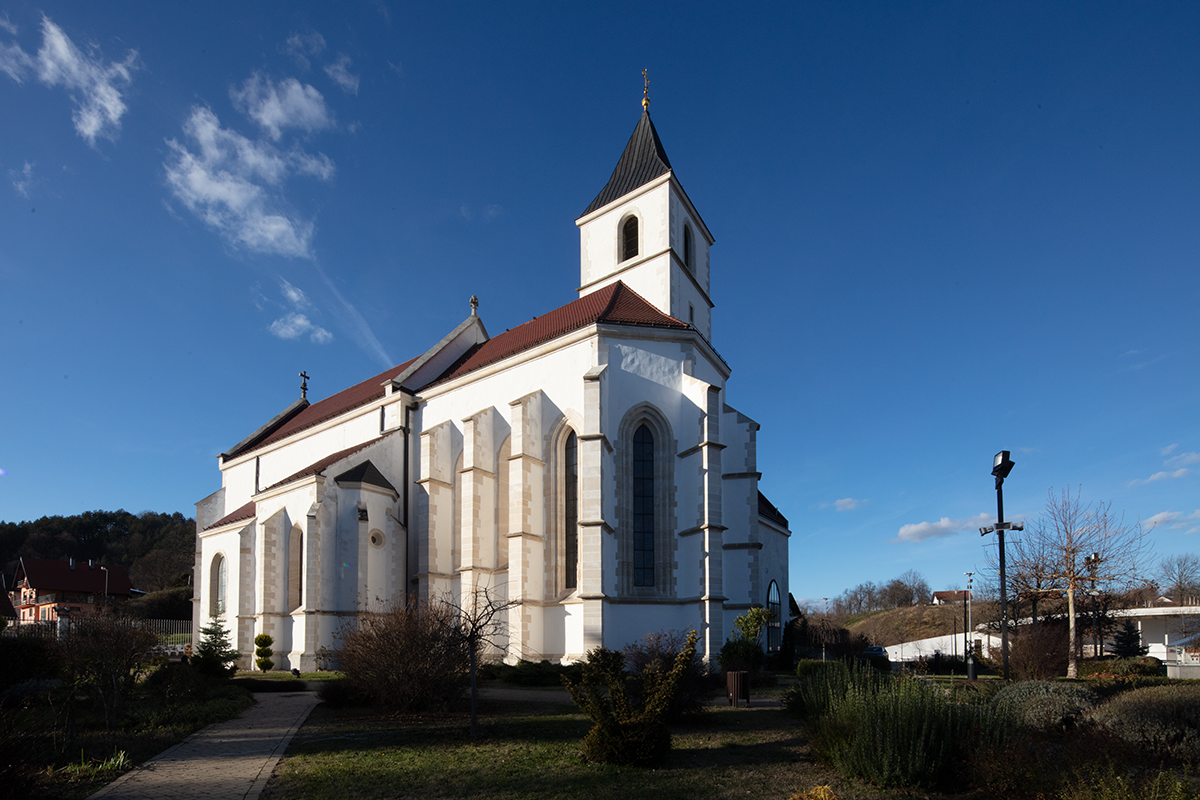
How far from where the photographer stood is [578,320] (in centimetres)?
2492

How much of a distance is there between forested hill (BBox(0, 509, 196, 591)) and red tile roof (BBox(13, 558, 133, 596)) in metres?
6.09

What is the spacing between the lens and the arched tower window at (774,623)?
95.9ft

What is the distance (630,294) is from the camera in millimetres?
26469

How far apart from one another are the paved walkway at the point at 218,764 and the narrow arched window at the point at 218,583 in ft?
66.7

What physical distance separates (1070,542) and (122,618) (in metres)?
28.1

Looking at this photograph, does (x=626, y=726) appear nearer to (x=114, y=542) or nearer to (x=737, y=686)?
(x=737, y=686)

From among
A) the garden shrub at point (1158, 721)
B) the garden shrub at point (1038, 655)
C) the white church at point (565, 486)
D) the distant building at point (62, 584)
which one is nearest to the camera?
the garden shrub at point (1158, 721)

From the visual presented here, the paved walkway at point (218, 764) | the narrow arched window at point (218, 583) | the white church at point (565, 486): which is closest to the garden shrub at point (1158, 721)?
the paved walkway at point (218, 764)

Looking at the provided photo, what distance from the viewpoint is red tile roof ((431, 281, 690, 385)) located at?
23.6 meters

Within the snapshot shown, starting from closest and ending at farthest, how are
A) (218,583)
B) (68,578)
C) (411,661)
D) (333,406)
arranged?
(411,661), (218,583), (333,406), (68,578)

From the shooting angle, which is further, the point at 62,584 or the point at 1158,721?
the point at 62,584

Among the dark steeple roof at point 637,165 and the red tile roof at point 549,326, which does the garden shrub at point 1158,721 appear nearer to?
the red tile roof at point 549,326

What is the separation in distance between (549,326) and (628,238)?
5.05 meters

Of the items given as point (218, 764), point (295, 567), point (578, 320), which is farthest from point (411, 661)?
point (295, 567)
